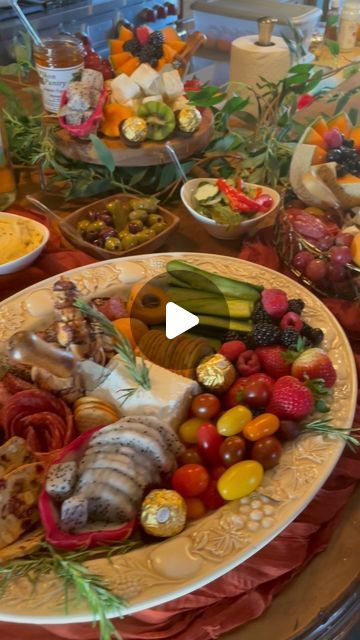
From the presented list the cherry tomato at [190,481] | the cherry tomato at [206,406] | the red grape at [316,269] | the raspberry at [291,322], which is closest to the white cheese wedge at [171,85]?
the red grape at [316,269]

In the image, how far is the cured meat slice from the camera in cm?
70

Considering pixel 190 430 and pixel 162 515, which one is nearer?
pixel 162 515

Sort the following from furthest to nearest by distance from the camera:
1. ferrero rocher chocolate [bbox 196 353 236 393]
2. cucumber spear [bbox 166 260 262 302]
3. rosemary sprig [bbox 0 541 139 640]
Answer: cucumber spear [bbox 166 260 262 302]
ferrero rocher chocolate [bbox 196 353 236 393]
rosemary sprig [bbox 0 541 139 640]

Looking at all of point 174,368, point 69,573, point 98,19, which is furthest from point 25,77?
Answer: point 98,19

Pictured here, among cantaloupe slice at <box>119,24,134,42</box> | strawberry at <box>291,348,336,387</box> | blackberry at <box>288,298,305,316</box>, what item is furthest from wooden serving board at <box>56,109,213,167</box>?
Answer: strawberry at <box>291,348,336,387</box>

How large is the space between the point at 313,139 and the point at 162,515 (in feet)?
2.40

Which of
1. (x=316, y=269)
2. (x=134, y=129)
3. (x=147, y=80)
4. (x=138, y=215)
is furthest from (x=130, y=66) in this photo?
(x=316, y=269)

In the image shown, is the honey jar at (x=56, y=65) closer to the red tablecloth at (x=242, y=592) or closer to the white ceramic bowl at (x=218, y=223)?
the white ceramic bowl at (x=218, y=223)

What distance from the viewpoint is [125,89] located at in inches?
45.4

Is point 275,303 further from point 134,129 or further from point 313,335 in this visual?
point 134,129

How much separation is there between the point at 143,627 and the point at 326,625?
183 mm

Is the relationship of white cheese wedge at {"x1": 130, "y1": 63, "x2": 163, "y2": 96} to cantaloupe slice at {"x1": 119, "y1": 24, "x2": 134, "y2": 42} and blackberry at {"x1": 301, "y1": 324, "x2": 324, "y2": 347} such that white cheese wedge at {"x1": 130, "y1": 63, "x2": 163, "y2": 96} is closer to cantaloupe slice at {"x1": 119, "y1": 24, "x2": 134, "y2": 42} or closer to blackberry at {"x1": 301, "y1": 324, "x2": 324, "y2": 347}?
cantaloupe slice at {"x1": 119, "y1": 24, "x2": 134, "y2": 42}

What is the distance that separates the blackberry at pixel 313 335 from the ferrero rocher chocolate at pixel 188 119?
1.72 ft

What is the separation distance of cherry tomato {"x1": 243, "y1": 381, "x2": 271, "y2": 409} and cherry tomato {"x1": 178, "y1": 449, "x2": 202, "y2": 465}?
0.09 m
